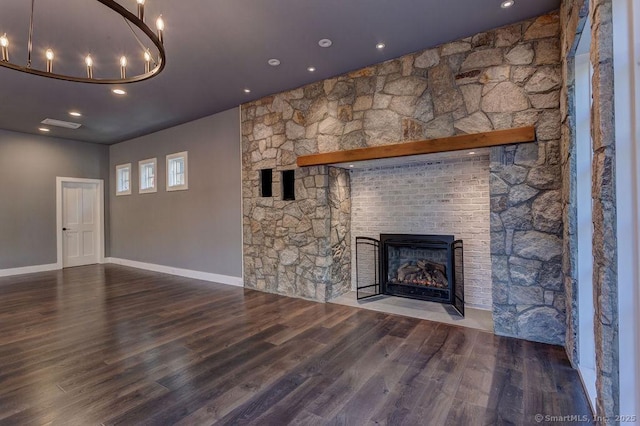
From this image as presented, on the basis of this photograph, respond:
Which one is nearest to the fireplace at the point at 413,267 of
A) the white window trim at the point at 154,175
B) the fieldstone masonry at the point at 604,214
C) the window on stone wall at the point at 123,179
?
the fieldstone masonry at the point at 604,214

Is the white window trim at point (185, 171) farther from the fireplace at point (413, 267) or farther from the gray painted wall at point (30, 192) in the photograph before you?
the fireplace at point (413, 267)

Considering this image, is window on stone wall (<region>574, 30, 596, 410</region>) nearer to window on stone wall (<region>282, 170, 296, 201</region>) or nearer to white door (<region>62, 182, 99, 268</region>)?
window on stone wall (<region>282, 170, 296, 201</region>)

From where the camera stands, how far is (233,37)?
10.1 feet

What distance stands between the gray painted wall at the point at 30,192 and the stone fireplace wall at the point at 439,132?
5.28 meters

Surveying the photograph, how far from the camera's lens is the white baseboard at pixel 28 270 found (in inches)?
248

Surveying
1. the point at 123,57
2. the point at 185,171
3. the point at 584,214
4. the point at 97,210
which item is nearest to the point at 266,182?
the point at 185,171

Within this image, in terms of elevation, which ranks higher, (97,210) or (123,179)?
(123,179)

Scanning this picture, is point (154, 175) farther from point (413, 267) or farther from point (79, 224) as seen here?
point (413, 267)

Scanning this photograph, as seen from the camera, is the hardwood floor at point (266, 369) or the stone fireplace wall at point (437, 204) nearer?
the hardwood floor at point (266, 369)

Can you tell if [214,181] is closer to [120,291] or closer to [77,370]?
[120,291]

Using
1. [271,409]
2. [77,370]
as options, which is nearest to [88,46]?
[77,370]

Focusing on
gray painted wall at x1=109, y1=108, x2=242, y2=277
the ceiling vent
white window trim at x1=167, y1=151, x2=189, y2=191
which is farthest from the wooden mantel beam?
the ceiling vent

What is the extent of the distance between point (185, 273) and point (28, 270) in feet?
11.9

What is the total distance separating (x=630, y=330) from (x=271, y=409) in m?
1.92
